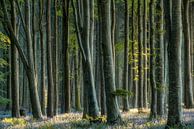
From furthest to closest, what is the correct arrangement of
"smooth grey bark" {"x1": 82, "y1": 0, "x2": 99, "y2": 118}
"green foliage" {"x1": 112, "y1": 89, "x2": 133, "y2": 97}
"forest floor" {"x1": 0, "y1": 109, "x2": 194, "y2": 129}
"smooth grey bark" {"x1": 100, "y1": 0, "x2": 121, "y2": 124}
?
"smooth grey bark" {"x1": 82, "y1": 0, "x2": 99, "y2": 118}
"smooth grey bark" {"x1": 100, "y1": 0, "x2": 121, "y2": 124}
"green foliage" {"x1": 112, "y1": 89, "x2": 133, "y2": 97}
"forest floor" {"x1": 0, "y1": 109, "x2": 194, "y2": 129}

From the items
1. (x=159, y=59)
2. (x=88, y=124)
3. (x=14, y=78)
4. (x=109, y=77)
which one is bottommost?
(x=88, y=124)

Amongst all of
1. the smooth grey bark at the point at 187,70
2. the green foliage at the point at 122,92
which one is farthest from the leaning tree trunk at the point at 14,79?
the smooth grey bark at the point at 187,70

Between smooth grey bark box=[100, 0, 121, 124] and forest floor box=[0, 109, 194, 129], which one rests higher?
smooth grey bark box=[100, 0, 121, 124]

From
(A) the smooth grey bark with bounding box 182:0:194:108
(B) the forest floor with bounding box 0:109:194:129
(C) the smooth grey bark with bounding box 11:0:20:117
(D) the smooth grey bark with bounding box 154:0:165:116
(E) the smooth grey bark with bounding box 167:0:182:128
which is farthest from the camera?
(A) the smooth grey bark with bounding box 182:0:194:108

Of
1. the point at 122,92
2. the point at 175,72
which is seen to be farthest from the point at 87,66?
the point at 175,72

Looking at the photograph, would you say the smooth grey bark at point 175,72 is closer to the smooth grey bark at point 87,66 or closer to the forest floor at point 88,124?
the forest floor at point 88,124

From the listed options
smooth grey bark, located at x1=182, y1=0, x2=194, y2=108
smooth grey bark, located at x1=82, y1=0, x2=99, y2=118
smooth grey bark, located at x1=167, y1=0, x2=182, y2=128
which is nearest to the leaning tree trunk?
smooth grey bark, located at x1=82, y1=0, x2=99, y2=118

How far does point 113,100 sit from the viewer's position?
13727mm

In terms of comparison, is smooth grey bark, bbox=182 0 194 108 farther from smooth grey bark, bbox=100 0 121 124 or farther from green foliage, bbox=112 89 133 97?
green foliage, bbox=112 89 133 97

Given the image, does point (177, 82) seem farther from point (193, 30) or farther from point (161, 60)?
point (193, 30)

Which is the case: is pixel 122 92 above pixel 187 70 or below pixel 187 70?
above

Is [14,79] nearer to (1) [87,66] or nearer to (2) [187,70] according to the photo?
(1) [87,66]

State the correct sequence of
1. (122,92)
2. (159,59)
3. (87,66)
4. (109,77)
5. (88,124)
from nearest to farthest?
1. (122,92)
2. (109,77)
3. (88,124)
4. (87,66)
5. (159,59)

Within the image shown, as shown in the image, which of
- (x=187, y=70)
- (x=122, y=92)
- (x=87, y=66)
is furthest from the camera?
(x=187, y=70)
